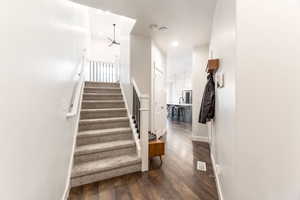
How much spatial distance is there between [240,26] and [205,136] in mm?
3564

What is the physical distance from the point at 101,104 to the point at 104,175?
5.70ft

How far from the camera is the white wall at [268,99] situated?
112cm

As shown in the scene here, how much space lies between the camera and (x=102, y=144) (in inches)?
102

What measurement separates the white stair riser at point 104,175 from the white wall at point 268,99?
1.64m

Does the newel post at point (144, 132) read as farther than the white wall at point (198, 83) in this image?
No

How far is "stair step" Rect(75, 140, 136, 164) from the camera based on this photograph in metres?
2.31

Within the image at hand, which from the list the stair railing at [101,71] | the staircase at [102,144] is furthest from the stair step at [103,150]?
the stair railing at [101,71]

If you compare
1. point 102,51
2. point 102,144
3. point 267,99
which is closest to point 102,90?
point 102,144

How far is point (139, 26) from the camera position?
3.18 metres

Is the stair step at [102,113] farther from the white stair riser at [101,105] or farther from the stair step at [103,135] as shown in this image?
the stair step at [103,135]

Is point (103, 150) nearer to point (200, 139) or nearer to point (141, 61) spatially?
point (141, 61)

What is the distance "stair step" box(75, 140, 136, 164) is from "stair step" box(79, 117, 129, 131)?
41 cm

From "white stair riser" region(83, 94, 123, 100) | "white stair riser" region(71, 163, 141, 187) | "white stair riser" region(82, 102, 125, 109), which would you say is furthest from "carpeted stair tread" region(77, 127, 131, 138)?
"white stair riser" region(83, 94, 123, 100)

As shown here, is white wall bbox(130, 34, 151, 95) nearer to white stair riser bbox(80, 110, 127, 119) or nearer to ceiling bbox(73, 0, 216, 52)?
ceiling bbox(73, 0, 216, 52)
